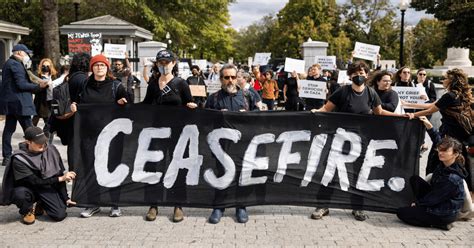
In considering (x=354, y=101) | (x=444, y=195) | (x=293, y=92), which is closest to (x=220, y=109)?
(x=354, y=101)

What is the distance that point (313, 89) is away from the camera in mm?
10141

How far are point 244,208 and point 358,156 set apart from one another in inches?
58.4

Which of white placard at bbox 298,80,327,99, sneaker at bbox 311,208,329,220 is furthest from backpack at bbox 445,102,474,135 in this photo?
white placard at bbox 298,80,327,99

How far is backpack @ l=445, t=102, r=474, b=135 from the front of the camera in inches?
225

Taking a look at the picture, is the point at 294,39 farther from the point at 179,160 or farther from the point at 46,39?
the point at 179,160

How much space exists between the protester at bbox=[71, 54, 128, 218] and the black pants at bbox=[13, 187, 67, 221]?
0.89 feet

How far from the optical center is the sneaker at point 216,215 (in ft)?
17.9

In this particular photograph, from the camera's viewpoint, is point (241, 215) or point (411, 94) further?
point (411, 94)

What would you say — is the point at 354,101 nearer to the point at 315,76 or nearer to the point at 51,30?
the point at 315,76

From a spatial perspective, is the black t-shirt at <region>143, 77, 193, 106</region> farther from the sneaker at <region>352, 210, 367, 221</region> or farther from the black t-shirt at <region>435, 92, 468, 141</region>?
the black t-shirt at <region>435, 92, 468, 141</region>

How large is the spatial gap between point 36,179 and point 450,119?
486 cm

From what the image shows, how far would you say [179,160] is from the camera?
565 cm

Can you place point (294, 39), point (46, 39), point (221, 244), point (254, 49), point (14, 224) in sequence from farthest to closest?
1. point (254, 49)
2. point (294, 39)
3. point (46, 39)
4. point (14, 224)
5. point (221, 244)

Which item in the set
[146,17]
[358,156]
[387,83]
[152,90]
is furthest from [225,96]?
[146,17]
